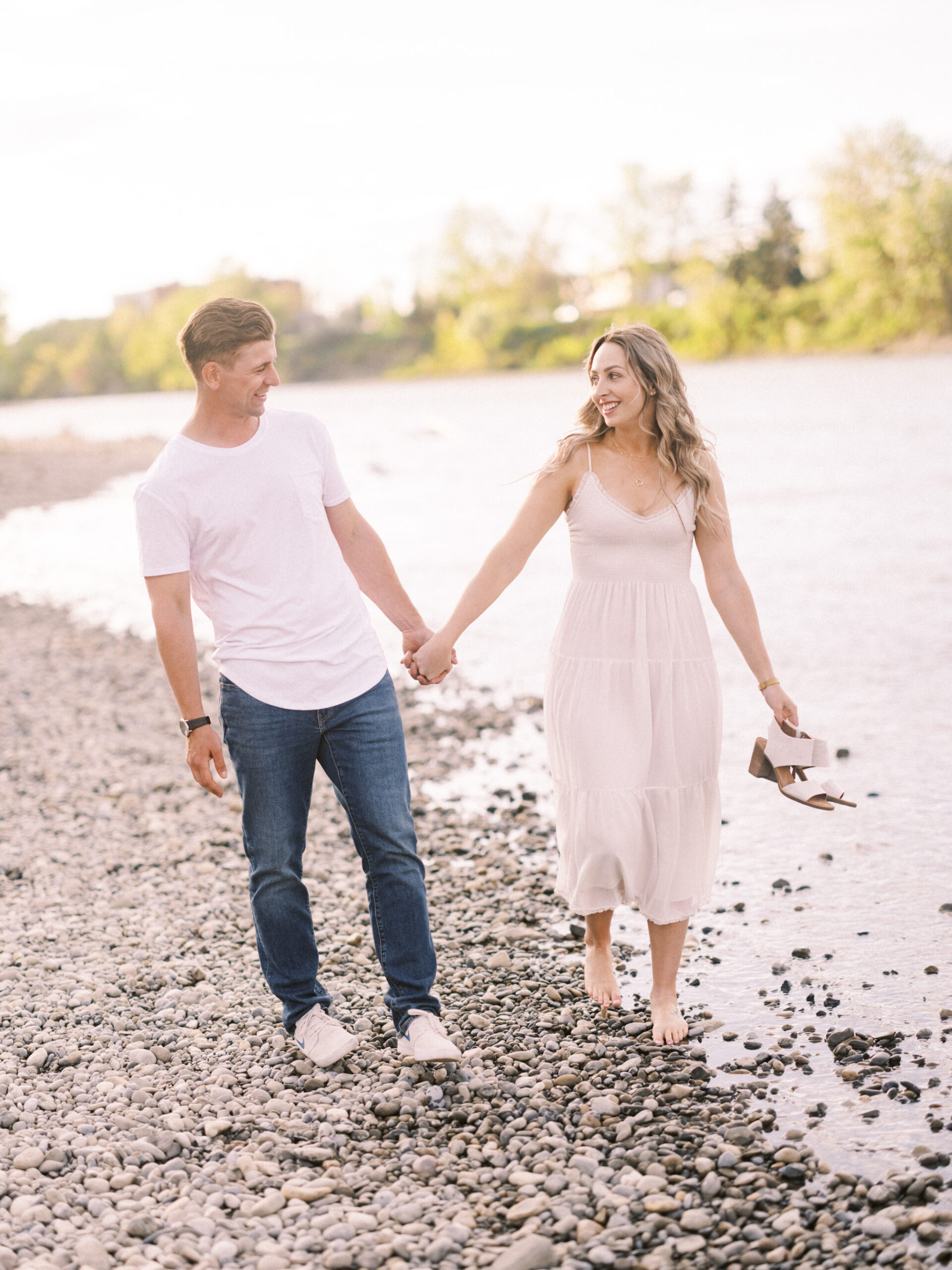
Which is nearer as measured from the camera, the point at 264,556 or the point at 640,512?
the point at 264,556

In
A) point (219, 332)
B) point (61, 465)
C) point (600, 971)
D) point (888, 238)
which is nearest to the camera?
point (219, 332)

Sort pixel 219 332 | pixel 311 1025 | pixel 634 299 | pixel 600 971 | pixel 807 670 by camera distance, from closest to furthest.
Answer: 1. pixel 219 332
2. pixel 311 1025
3. pixel 600 971
4. pixel 807 670
5. pixel 634 299

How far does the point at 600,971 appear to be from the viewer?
15.0ft

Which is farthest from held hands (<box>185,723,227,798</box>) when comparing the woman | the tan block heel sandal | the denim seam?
the tan block heel sandal

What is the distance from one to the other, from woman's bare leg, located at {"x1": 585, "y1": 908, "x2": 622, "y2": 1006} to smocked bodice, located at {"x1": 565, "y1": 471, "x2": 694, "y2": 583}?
1.39 metres

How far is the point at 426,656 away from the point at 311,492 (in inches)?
31.5

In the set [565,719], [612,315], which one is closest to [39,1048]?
[565,719]

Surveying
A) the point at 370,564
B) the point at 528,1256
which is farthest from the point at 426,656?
the point at 528,1256

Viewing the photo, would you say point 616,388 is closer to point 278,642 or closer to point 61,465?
→ point 278,642

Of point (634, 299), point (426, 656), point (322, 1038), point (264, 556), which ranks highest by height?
point (634, 299)

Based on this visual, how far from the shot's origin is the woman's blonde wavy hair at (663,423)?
3.94 m

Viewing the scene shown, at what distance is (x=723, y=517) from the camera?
4.15 meters

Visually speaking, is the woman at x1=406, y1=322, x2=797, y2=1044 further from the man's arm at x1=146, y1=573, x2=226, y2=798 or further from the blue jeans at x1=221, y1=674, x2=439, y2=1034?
the man's arm at x1=146, y1=573, x2=226, y2=798

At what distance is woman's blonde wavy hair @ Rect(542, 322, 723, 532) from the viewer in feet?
12.9
